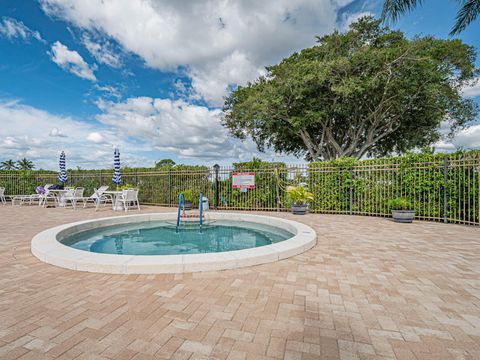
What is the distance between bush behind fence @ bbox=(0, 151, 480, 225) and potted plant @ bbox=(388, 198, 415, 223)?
2.74 feet

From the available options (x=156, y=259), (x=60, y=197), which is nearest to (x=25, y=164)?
(x=60, y=197)

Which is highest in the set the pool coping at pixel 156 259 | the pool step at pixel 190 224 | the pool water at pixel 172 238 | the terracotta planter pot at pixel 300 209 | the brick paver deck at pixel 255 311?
the terracotta planter pot at pixel 300 209

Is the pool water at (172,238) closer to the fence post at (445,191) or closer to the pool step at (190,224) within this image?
the pool step at (190,224)

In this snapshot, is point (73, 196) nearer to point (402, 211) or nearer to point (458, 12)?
point (402, 211)

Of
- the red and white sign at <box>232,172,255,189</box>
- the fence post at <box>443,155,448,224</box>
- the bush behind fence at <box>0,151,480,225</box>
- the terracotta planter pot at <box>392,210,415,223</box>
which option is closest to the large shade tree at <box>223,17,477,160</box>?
the bush behind fence at <box>0,151,480,225</box>

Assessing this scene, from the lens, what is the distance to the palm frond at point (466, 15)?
7102 mm

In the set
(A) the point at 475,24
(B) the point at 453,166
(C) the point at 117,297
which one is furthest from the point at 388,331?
(A) the point at 475,24

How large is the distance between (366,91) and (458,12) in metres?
8.39

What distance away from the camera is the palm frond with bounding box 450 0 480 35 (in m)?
7.10

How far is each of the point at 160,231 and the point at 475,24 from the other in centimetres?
1169

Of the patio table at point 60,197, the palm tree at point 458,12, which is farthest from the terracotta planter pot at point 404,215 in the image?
the patio table at point 60,197

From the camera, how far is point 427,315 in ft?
7.48

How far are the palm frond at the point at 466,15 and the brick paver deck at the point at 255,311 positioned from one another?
25.1 ft

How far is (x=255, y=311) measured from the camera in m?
2.32
